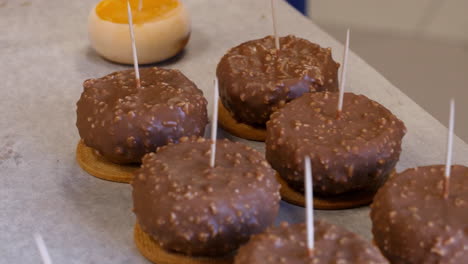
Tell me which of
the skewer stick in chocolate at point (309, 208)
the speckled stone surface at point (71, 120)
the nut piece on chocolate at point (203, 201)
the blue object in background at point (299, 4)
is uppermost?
the skewer stick in chocolate at point (309, 208)

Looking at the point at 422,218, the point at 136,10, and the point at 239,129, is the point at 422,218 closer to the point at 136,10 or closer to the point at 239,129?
the point at 239,129

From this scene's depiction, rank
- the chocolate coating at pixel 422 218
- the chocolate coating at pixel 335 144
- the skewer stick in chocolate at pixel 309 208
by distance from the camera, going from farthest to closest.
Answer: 1. the chocolate coating at pixel 335 144
2. the chocolate coating at pixel 422 218
3. the skewer stick in chocolate at pixel 309 208

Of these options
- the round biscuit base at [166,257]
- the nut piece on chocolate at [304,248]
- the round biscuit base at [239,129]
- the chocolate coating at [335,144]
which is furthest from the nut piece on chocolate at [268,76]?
the nut piece on chocolate at [304,248]

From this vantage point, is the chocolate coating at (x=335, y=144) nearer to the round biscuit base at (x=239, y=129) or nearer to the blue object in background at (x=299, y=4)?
the round biscuit base at (x=239, y=129)

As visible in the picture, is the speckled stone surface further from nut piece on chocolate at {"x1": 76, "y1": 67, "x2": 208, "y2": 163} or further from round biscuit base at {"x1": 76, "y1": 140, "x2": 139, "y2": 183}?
nut piece on chocolate at {"x1": 76, "y1": 67, "x2": 208, "y2": 163}

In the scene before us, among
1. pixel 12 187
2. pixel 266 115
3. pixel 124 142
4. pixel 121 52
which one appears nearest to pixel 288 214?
pixel 266 115

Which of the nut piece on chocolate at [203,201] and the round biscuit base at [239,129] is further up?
the nut piece on chocolate at [203,201]

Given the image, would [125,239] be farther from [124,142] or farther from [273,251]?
[273,251]
